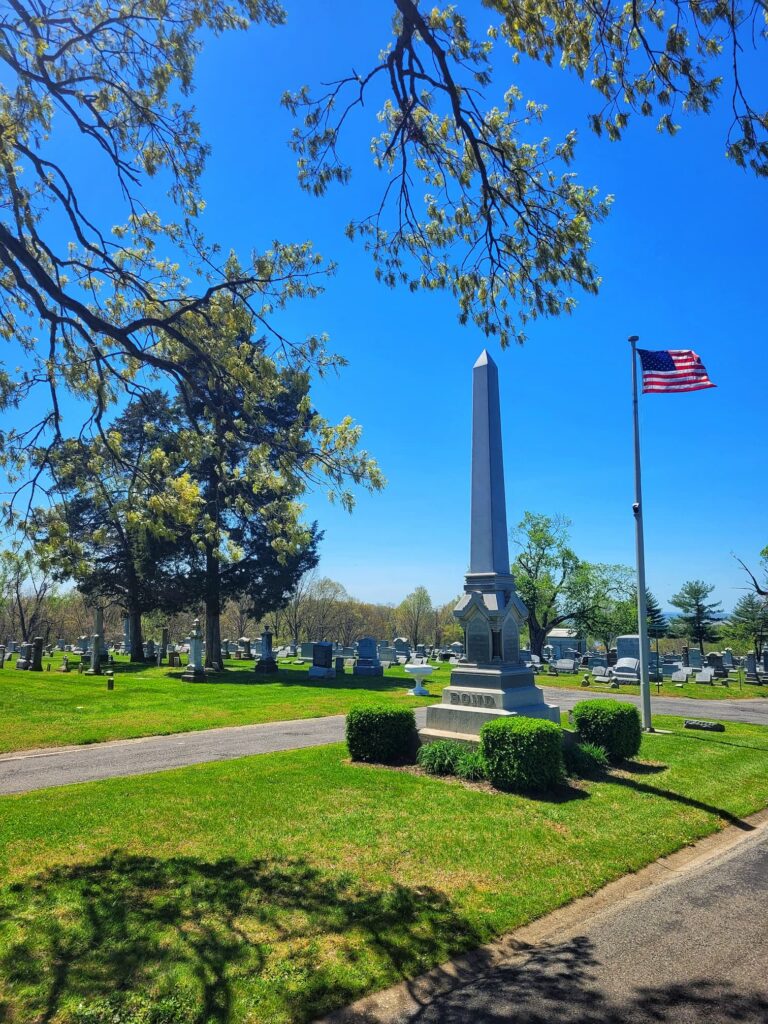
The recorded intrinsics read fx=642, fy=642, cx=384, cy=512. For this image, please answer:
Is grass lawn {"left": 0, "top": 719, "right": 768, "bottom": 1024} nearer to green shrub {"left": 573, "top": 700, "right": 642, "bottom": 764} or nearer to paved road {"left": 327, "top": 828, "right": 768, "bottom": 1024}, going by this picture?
paved road {"left": 327, "top": 828, "right": 768, "bottom": 1024}

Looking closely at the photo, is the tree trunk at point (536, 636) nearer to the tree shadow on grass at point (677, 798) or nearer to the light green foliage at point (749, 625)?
the light green foliage at point (749, 625)

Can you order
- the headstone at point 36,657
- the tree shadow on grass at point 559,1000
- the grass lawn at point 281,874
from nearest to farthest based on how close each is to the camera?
1. the tree shadow on grass at point 559,1000
2. the grass lawn at point 281,874
3. the headstone at point 36,657

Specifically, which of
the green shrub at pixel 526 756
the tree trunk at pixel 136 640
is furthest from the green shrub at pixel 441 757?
the tree trunk at pixel 136 640

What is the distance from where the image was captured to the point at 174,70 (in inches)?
276

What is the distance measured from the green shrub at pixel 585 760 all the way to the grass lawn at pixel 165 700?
889 centimetres

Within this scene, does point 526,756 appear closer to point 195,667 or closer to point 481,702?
point 481,702

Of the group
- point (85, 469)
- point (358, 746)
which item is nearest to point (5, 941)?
point (85, 469)

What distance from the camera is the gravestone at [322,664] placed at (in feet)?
91.6

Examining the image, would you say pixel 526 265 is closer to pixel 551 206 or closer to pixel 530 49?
pixel 551 206

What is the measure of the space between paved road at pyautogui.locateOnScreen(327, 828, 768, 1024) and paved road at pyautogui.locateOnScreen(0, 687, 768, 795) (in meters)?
7.51

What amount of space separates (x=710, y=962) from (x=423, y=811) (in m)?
3.83

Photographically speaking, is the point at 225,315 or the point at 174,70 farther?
the point at 225,315

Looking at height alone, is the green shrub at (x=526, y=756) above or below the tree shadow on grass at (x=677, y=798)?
above

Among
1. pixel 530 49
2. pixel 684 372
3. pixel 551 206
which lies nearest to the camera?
pixel 530 49
